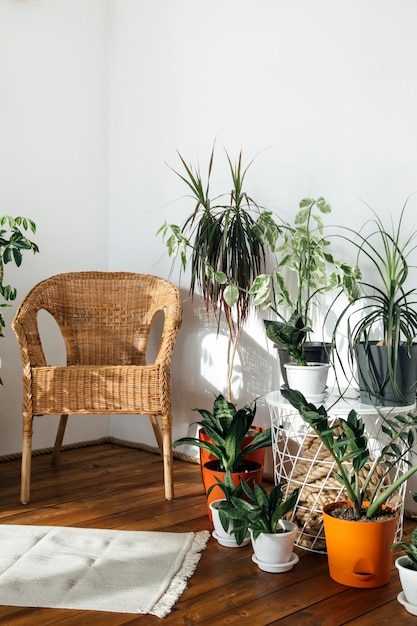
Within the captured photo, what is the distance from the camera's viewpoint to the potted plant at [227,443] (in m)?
2.37

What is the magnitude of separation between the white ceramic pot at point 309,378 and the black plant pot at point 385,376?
0.13m

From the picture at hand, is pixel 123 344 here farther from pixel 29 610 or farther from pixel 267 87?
pixel 29 610

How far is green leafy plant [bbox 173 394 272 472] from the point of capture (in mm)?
2369

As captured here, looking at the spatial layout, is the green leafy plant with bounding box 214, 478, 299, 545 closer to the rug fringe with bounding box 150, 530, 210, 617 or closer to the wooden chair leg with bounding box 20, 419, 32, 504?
the rug fringe with bounding box 150, 530, 210, 617

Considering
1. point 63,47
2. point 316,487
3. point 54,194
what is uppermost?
point 63,47

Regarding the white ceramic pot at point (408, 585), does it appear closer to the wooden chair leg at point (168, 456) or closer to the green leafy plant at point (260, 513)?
the green leafy plant at point (260, 513)

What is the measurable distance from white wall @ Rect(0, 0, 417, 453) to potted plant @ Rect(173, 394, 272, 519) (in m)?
0.52

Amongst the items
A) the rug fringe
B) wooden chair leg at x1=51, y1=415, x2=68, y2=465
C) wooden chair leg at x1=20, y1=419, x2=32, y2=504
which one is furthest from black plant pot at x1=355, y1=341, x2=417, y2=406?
Result: wooden chair leg at x1=51, y1=415, x2=68, y2=465

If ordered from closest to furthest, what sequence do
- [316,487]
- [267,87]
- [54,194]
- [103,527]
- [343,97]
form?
1. [316,487]
2. [103,527]
3. [343,97]
4. [267,87]
5. [54,194]

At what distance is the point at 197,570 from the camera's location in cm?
204

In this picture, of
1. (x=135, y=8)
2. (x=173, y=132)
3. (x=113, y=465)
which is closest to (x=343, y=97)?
(x=173, y=132)

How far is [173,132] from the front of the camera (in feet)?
10.9

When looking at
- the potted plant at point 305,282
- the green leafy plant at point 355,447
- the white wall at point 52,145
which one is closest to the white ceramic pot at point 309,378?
the potted plant at point 305,282

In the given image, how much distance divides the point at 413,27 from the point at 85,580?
79.5 inches
